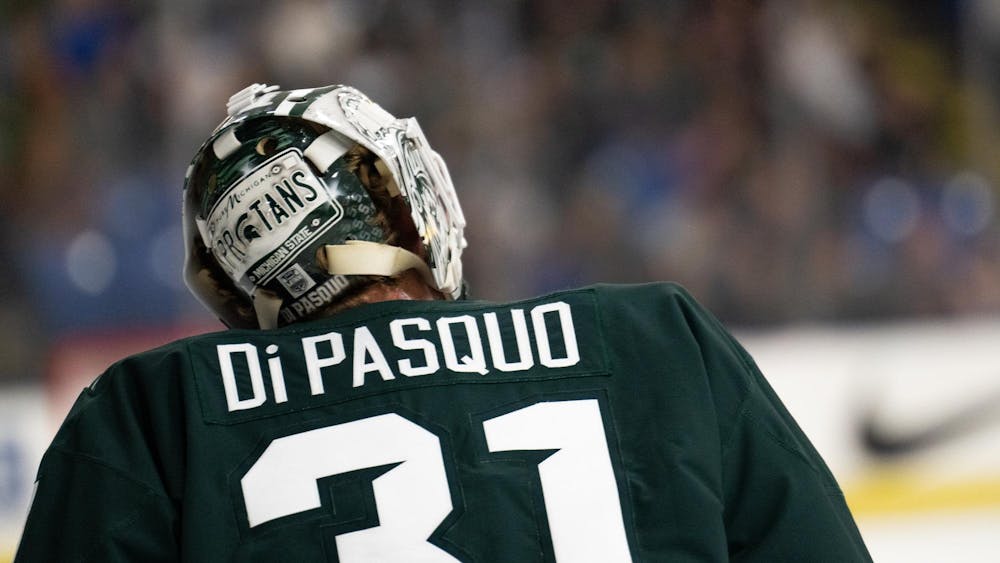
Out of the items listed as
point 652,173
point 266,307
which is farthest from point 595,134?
point 266,307

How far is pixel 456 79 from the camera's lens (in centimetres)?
441

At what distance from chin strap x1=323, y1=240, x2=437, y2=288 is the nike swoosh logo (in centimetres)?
327

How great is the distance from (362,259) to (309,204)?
0.08 meters

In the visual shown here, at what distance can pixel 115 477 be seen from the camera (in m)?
1.05

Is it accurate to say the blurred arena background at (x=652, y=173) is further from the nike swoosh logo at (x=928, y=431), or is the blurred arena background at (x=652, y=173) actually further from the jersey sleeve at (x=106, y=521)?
the jersey sleeve at (x=106, y=521)

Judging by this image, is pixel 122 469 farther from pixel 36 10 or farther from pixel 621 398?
pixel 36 10

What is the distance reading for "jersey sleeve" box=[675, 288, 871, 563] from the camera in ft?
3.65

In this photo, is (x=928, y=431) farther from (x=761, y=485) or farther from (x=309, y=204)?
(x=309, y=204)

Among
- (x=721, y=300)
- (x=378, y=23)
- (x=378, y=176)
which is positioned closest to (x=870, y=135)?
(x=721, y=300)

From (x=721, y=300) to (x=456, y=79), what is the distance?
125 centimetres

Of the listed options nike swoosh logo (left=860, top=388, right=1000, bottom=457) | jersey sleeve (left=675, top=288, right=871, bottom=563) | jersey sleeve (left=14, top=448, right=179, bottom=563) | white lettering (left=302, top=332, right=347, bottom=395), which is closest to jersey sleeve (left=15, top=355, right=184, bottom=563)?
jersey sleeve (left=14, top=448, right=179, bottom=563)

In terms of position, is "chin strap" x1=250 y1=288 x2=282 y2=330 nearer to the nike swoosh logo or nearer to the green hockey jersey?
the green hockey jersey

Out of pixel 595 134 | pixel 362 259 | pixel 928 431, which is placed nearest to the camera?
pixel 362 259

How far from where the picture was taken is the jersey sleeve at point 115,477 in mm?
1045
